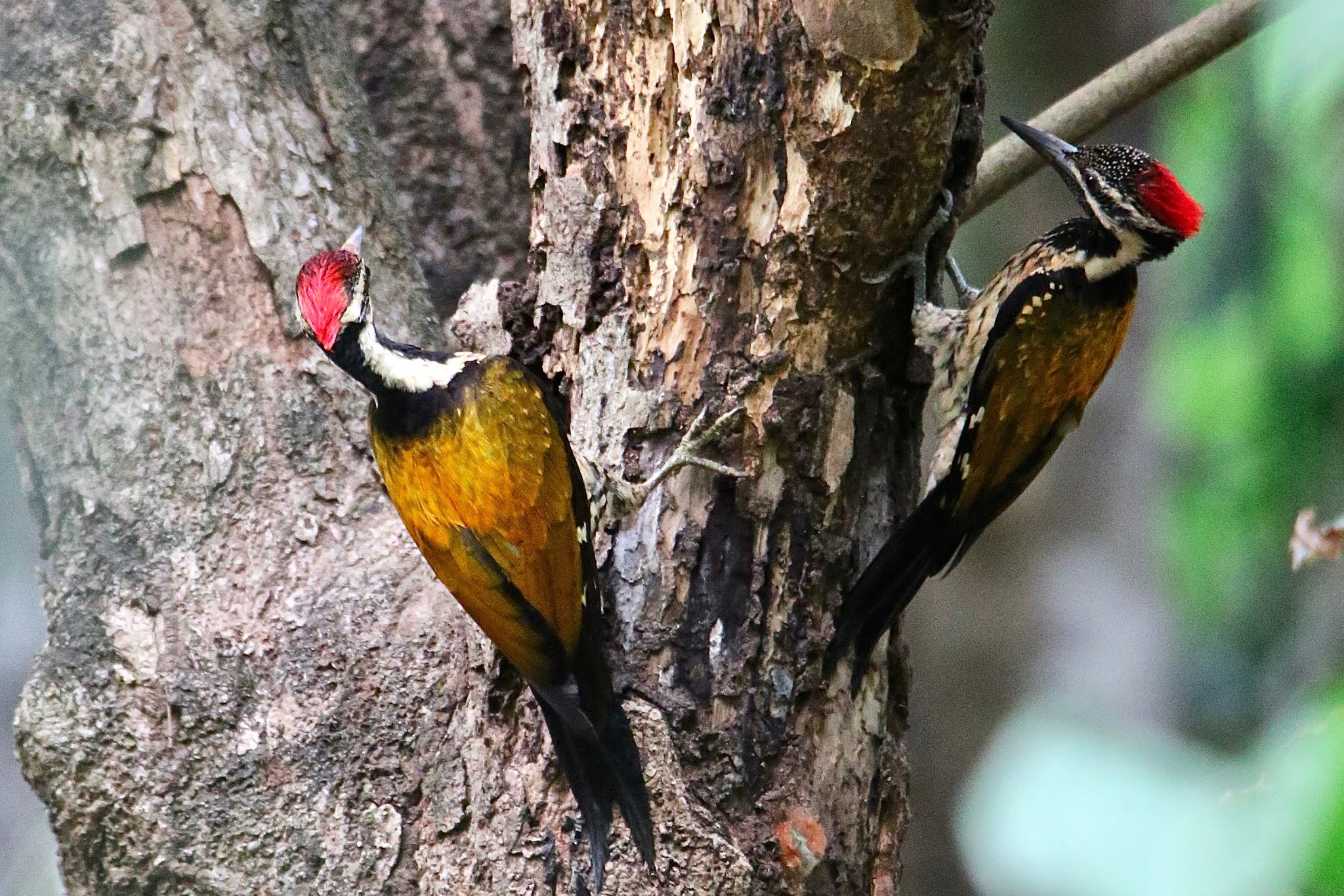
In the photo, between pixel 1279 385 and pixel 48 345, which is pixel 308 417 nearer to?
pixel 48 345

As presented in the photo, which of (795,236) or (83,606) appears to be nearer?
(795,236)

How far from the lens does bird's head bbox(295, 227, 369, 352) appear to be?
7.64 feet

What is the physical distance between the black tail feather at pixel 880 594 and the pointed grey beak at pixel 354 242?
3.71ft

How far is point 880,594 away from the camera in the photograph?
2150 millimetres

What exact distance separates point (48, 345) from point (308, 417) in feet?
1.72

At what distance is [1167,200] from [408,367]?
5.26 feet

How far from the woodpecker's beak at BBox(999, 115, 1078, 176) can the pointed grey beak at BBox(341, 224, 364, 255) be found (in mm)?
1370

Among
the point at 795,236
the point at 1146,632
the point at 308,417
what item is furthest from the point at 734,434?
the point at 1146,632

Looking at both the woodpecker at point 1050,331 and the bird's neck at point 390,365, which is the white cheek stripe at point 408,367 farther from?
the woodpecker at point 1050,331

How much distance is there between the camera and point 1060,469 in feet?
16.4

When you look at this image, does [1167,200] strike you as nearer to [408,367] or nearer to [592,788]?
[408,367]

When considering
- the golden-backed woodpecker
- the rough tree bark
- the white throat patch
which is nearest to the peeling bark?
the rough tree bark

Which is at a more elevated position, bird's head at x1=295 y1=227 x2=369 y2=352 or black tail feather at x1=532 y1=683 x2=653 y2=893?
bird's head at x1=295 y1=227 x2=369 y2=352

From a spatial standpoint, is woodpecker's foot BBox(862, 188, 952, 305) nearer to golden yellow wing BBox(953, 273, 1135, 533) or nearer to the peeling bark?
golden yellow wing BBox(953, 273, 1135, 533)
